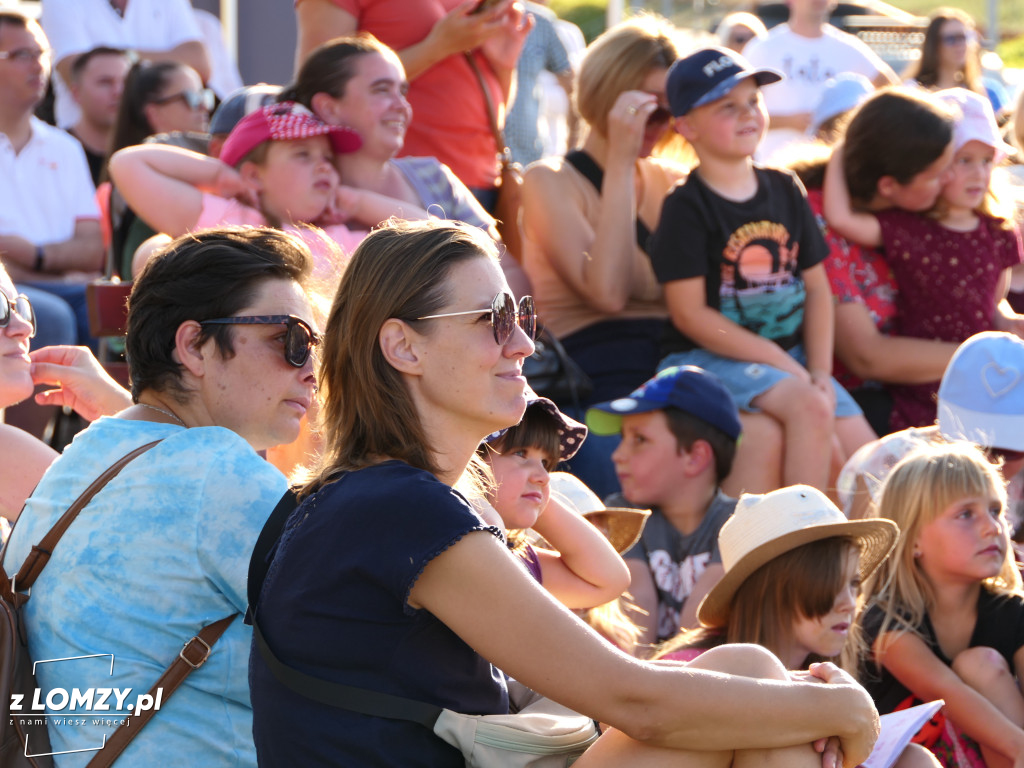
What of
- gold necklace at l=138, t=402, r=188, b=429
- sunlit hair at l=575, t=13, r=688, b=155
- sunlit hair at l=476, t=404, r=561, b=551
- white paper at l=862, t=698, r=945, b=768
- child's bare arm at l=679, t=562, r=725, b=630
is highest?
sunlit hair at l=575, t=13, r=688, b=155

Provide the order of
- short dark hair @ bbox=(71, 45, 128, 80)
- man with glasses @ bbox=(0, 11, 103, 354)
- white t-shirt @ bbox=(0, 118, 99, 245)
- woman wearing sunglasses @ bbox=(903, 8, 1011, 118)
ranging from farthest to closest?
woman wearing sunglasses @ bbox=(903, 8, 1011, 118), short dark hair @ bbox=(71, 45, 128, 80), white t-shirt @ bbox=(0, 118, 99, 245), man with glasses @ bbox=(0, 11, 103, 354)

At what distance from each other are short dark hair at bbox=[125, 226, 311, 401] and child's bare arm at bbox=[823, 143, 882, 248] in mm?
2928

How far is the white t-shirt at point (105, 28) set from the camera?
6.75m

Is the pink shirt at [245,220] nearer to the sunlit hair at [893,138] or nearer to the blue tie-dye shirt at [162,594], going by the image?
the blue tie-dye shirt at [162,594]

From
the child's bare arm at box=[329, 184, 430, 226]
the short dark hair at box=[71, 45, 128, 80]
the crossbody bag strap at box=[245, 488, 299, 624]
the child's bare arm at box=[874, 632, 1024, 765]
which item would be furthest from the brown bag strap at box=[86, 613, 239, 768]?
the short dark hair at box=[71, 45, 128, 80]


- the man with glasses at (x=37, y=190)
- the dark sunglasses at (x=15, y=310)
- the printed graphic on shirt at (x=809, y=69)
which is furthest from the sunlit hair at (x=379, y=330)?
the printed graphic on shirt at (x=809, y=69)

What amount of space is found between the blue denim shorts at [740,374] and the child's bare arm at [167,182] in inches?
65.4

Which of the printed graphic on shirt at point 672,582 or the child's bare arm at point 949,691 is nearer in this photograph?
the child's bare arm at point 949,691

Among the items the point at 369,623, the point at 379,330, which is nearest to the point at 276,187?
the point at 379,330

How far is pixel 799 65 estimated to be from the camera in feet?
24.6

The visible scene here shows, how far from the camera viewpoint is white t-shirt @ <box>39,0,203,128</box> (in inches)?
266

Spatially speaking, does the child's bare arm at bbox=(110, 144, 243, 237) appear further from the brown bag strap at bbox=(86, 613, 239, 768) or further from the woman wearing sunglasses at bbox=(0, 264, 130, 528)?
the brown bag strap at bbox=(86, 613, 239, 768)

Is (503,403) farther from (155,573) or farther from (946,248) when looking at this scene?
(946,248)

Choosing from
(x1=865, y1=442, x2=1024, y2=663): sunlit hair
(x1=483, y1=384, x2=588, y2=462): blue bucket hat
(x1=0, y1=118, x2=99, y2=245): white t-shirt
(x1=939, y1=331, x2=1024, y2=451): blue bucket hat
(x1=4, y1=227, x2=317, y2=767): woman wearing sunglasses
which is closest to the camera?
(x1=4, y1=227, x2=317, y2=767): woman wearing sunglasses
